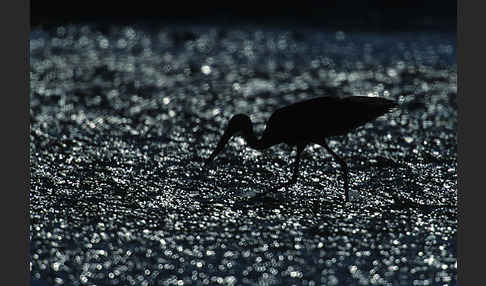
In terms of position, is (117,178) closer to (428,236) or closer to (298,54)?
(428,236)

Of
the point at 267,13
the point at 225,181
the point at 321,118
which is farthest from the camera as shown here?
the point at 267,13

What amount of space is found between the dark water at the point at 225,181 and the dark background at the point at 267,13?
373 centimetres

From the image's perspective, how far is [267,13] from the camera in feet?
54.9

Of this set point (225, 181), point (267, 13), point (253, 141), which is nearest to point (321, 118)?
point (253, 141)

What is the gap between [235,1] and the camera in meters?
16.8

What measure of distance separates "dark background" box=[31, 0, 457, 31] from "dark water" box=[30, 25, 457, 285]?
3.73 meters

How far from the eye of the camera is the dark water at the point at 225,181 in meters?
5.02

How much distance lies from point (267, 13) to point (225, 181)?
1043cm

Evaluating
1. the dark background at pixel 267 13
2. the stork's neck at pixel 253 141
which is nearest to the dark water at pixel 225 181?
the stork's neck at pixel 253 141

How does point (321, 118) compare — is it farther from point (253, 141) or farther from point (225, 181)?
point (225, 181)

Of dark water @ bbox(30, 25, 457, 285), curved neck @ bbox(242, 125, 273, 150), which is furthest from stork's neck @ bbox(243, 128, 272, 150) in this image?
dark water @ bbox(30, 25, 457, 285)

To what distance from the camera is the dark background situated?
15964mm

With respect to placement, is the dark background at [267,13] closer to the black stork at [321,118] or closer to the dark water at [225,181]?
the dark water at [225,181]

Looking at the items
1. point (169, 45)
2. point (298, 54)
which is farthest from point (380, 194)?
point (169, 45)
